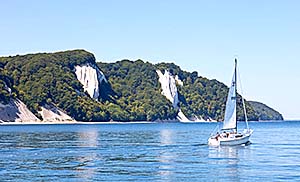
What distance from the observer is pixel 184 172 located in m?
56.3

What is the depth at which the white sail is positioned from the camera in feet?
310

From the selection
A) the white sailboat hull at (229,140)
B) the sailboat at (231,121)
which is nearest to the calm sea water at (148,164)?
the white sailboat hull at (229,140)

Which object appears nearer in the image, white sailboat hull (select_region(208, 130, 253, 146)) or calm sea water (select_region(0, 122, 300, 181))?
calm sea water (select_region(0, 122, 300, 181))

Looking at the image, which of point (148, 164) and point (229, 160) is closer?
point (148, 164)

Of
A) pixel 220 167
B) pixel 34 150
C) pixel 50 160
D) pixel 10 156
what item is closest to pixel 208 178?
pixel 220 167

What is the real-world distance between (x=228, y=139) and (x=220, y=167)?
95.0 ft

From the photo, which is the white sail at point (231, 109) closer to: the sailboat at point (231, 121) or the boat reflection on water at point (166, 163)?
the sailboat at point (231, 121)

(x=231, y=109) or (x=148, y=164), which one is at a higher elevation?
(x=231, y=109)

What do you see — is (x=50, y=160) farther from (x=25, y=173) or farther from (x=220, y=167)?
(x=220, y=167)

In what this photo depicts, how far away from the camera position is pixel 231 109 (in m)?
94.8

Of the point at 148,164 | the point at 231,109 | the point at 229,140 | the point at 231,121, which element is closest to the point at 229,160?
the point at 148,164

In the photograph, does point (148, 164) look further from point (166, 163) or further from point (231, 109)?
point (231, 109)

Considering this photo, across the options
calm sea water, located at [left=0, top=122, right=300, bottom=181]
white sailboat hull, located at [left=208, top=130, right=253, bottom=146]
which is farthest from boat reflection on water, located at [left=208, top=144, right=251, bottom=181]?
white sailboat hull, located at [left=208, top=130, right=253, bottom=146]

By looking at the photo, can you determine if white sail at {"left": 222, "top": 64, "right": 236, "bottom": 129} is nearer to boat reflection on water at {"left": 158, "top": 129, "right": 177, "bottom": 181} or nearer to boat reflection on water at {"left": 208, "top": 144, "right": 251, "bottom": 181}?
boat reflection on water at {"left": 208, "top": 144, "right": 251, "bottom": 181}
